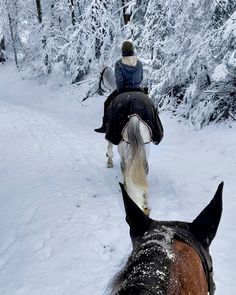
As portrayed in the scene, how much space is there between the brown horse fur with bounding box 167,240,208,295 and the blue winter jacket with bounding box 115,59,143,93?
505 cm

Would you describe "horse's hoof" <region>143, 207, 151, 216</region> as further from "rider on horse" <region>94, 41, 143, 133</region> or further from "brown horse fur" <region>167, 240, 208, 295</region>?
"brown horse fur" <region>167, 240, 208, 295</region>

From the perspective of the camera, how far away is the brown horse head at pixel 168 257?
1065 millimetres

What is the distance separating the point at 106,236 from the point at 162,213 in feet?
3.26

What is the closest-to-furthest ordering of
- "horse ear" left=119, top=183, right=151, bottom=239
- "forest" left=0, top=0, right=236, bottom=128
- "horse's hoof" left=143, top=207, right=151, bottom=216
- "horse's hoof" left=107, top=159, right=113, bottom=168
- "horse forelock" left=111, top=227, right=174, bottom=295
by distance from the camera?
"horse forelock" left=111, top=227, right=174, bottom=295
"horse ear" left=119, top=183, right=151, bottom=239
"horse's hoof" left=143, top=207, right=151, bottom=216
"horse's hoof" left=107, top=159, right=113, bottom=168
"forest" left=0, top=0, right=236, bottom=128

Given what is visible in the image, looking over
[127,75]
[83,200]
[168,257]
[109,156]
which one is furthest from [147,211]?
[168,257]

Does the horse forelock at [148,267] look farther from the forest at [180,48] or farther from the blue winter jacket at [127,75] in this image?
the forest at [180,48]

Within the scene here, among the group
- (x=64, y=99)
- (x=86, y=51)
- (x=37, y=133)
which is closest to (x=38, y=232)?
(x=37, y=133)

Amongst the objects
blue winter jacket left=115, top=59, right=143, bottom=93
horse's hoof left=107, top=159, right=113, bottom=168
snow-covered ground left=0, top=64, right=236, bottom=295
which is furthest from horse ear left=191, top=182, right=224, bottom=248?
horse's hoof left=107, top=159, right=113, bottom=168

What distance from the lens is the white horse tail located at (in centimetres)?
563

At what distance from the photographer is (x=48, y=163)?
9.34 meters

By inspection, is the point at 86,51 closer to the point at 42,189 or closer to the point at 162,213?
the point at 42,189

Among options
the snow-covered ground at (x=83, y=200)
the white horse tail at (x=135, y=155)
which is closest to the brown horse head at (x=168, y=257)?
the snow-covered ground at (x=83, y=200)

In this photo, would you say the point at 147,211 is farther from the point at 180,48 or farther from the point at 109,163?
the point at 180,48

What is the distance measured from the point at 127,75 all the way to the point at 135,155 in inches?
50.8
